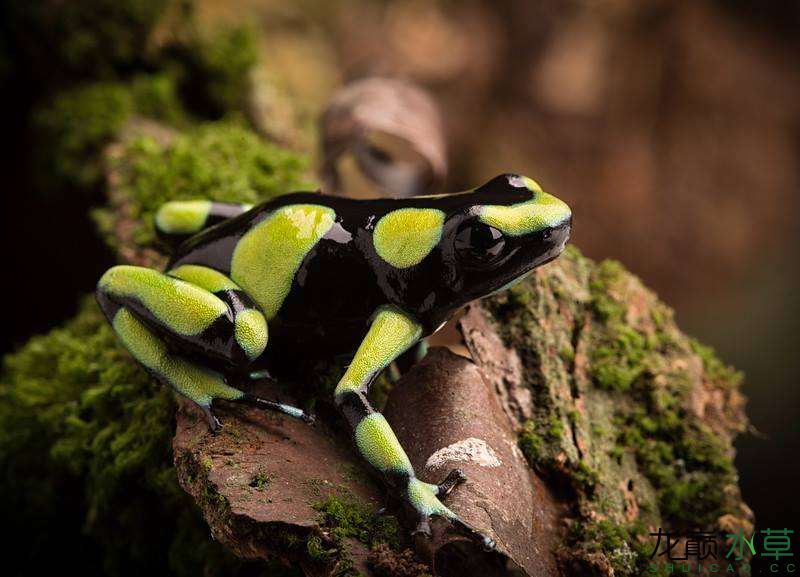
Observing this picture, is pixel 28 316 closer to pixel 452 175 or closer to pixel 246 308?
pixel 246 308

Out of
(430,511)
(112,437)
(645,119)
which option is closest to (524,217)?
(430,511)

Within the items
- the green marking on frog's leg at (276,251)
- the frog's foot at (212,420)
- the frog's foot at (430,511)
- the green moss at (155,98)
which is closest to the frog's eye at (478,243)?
the green marking on frog's leg at (276,251)

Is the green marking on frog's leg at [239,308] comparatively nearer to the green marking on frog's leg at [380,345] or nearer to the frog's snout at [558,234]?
the green marking on frog's leg at [380,345]

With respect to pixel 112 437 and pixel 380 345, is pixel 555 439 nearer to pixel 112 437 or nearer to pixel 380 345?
pixel 380 345

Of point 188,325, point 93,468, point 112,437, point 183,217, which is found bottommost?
point 93,468

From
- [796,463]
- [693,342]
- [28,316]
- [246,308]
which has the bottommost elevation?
[796,463]

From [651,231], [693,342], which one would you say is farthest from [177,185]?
[651,231]

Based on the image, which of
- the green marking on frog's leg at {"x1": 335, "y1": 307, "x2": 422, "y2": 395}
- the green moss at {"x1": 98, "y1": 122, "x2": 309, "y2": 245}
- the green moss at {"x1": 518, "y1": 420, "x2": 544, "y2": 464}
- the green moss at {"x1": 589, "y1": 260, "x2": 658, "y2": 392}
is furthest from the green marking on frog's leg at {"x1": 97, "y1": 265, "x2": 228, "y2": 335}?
the green moss at {"x1": 589, "y1": 260, "x2": 658, "y2": 392}
